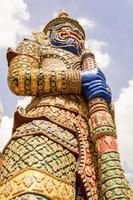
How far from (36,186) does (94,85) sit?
1472 mm

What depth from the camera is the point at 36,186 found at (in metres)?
3.23

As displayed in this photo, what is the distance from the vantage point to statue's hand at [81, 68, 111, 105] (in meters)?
4.22

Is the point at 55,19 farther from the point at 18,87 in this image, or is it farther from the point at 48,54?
the point at 18,87

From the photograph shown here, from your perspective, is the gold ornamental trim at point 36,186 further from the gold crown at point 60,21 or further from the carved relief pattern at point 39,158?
the gold crown at point 60,21

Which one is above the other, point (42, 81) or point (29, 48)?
point (29, 48)

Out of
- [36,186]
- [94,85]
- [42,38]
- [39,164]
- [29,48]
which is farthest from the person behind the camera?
[42,38]

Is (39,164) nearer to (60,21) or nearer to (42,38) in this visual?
(42,38)

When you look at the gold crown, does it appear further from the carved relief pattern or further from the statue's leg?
the carved relief pattern

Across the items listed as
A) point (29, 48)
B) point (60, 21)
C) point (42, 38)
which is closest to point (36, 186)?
A: point (29, 48)

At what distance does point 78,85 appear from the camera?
4.34 m

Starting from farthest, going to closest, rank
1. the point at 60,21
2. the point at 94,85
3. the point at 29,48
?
the point at 60,21 → the point at 29,48 → the point at 94,85

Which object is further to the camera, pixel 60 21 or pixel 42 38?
pixel 60 21

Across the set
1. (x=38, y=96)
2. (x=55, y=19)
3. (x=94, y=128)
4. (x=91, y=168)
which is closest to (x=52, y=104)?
(x=38, y=96)

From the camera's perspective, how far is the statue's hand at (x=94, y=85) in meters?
4.22
